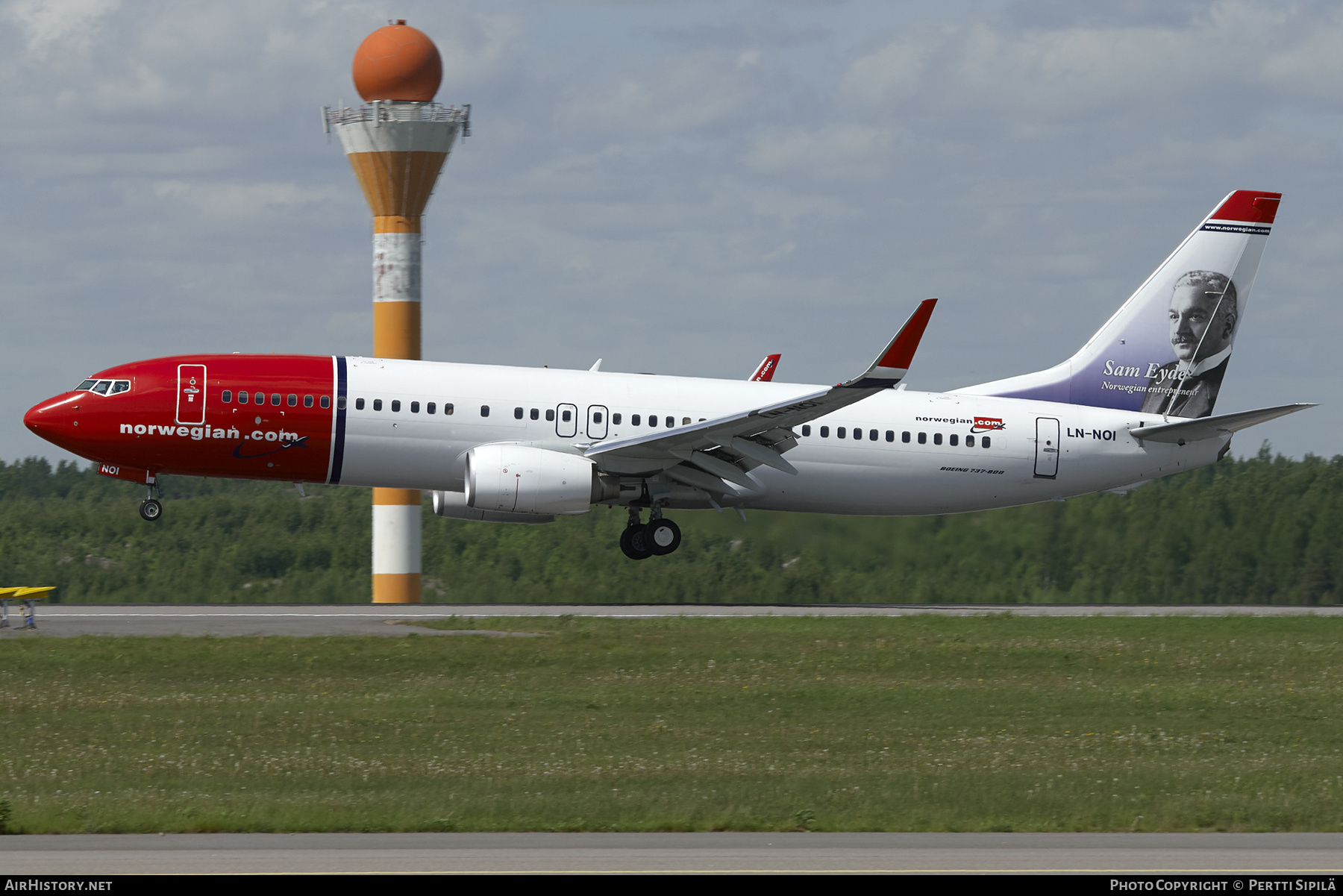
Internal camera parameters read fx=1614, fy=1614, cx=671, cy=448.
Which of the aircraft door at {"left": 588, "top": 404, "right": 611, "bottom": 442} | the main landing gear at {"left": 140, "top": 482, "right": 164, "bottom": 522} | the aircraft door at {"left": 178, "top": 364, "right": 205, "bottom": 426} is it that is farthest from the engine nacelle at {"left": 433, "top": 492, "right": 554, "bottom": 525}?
the main landing gear at {"left": 140, "top": 482, "right": 164, "bottom": 522}

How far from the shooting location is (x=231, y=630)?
98.0ft

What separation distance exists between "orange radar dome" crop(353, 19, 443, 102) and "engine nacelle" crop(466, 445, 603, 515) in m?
20.4

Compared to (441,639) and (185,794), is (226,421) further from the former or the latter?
(185,794)

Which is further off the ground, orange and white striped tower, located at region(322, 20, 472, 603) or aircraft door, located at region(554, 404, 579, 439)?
orange and white striped tower, located at region(322, 20, 472, 603)

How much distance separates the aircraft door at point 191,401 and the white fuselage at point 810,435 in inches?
119

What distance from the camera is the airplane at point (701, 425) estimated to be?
3403 cm

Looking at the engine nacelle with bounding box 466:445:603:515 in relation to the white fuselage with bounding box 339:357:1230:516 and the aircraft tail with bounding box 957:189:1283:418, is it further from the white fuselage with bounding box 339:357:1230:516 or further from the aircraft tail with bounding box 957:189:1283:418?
the aircraft tail with bounding box 957:189:1283:418

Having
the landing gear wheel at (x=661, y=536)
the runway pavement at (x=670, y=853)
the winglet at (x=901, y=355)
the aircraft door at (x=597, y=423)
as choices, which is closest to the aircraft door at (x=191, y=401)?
the aircraft door at (x=597, y=423)

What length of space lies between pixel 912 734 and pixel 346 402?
17375mm

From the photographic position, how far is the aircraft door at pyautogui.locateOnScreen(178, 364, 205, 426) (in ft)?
111

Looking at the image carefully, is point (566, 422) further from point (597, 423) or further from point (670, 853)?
point (670, 853)

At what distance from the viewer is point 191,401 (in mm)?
33875

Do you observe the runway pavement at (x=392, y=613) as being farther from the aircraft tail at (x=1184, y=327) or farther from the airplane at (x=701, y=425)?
the aircraft tail at (x=1184, y=327)

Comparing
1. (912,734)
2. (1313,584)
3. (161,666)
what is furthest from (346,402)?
(1313,584)
